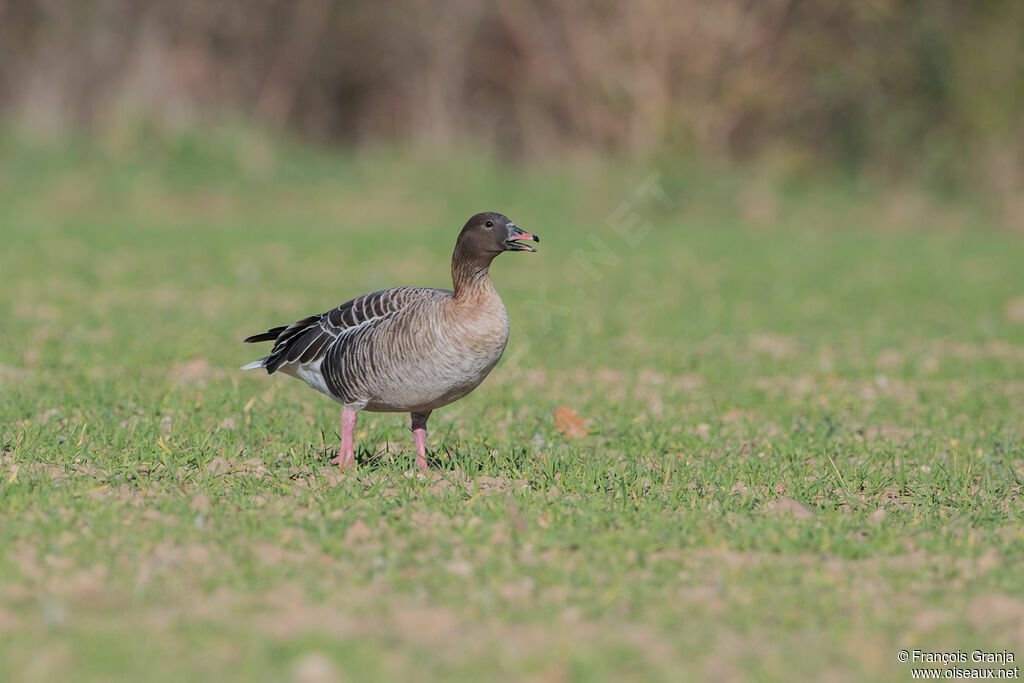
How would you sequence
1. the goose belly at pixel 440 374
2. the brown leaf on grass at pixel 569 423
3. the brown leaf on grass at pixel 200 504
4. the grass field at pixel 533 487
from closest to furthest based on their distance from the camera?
1. the grass field at pixel 533 487
2. the brown leaf on grass at pixel 200 504
3. the goose belly at pixel 440 374
4. the brown leaf on grass at pixel 569 423

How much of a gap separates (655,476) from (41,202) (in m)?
17.0

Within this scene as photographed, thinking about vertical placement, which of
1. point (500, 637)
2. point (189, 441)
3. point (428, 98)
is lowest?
point (500, 637)

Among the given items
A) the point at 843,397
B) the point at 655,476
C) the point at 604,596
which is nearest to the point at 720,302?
the point at 843,397

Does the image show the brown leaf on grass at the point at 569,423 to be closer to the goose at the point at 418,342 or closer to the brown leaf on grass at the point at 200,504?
the goose at the point at 418,342

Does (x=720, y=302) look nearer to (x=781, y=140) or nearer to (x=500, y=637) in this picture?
(x=500, y=637)

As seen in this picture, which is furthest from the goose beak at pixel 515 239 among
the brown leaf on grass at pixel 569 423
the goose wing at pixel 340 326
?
the brown leaf on grass at pixel 569 423

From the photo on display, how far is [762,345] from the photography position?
11.6m

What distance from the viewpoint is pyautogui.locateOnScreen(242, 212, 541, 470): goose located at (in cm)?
615

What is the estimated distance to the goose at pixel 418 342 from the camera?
6.15 meters

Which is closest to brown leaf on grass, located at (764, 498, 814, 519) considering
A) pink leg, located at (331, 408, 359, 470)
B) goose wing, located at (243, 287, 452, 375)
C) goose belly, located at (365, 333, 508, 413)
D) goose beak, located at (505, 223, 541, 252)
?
goose belly, located at (365, 333, 508, 413)

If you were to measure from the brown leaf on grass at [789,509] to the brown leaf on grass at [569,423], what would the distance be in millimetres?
1846

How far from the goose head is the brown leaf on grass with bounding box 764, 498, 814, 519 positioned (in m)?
1.70

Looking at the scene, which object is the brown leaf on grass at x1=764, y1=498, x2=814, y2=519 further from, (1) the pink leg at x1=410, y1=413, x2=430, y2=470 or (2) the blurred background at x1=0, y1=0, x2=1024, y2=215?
(2) the blurred background at x1=0, y1=0, x2=1024, y2=215

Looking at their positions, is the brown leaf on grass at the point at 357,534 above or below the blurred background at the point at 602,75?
below
